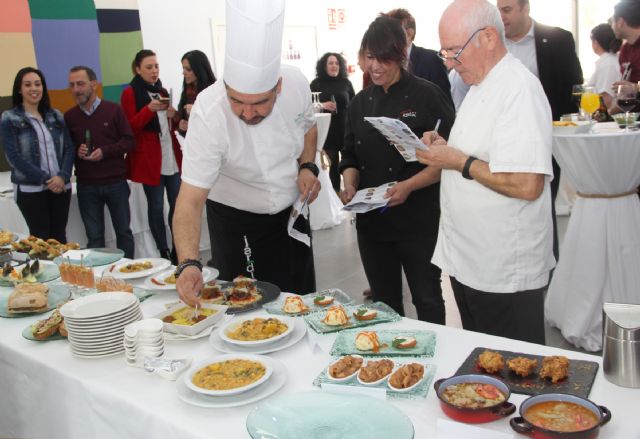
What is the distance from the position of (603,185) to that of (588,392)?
1.81 m

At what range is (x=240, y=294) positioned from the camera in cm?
187

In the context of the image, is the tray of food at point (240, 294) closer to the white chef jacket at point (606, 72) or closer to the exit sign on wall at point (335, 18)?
the white chef jacket at point (606, 72)

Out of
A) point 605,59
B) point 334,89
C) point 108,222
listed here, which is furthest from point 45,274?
point 605,59

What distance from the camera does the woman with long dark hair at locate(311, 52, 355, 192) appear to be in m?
6.23

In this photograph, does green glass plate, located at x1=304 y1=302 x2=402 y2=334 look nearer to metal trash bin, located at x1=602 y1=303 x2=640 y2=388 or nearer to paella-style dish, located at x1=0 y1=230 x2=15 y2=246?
metal trash bin, located at x1=602 y1=303 x2=640 y2=388

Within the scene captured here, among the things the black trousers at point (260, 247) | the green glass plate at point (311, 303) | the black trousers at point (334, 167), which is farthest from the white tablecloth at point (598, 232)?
the black trousers at point (334, 167)

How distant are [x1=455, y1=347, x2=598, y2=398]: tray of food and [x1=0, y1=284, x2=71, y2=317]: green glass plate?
129cm

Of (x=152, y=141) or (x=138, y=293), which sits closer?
(x=138, y=293)

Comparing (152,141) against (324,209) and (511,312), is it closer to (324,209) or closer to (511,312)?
(324,209)

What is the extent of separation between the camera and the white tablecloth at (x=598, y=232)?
2.69 metres

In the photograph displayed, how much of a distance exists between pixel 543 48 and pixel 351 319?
2035 millimetres

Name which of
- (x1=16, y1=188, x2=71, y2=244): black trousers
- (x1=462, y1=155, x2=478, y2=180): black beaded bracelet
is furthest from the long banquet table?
(x1=16, y1=188, x2=71, y2=244): black trousers

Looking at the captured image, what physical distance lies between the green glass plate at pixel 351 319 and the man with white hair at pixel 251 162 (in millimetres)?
330

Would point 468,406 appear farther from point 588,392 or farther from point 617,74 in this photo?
point 617,74
